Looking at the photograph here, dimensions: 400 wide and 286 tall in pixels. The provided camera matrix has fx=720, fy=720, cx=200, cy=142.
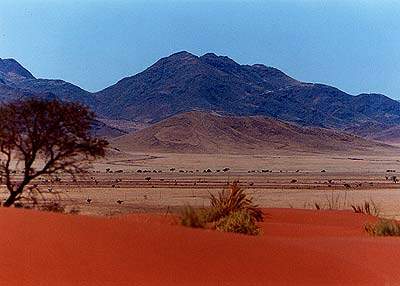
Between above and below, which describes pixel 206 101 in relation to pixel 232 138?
above

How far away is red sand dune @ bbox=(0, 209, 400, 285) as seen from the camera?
9312 mm

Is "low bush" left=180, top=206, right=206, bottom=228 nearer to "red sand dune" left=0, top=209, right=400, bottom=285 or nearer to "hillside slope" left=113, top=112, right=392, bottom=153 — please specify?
"red sand dune" left=0, top=209, right=400, bottom=285

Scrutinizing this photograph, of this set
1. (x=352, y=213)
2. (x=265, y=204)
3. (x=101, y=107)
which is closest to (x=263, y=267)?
(x=352, y=213)

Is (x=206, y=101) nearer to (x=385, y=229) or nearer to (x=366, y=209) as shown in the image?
(x=366, y=209)

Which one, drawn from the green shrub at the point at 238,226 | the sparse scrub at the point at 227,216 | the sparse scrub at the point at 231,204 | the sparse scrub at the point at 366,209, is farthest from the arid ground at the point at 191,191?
the green shrub at the point at 238,226

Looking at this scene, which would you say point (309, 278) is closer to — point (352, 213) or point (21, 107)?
point (352, 213)

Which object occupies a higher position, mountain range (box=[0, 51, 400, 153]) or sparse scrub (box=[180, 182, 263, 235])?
mountain range (box=[0, 51, 400, 153])

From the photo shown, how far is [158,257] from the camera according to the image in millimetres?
10195

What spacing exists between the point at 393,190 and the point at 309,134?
85.1 m

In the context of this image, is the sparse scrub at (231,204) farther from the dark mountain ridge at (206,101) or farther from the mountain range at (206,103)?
the dark mountain ridge at (206,101)

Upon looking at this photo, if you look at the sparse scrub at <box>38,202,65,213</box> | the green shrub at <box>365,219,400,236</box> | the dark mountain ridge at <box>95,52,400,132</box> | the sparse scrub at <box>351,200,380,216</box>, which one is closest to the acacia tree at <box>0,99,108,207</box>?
the sparse scrub at <box>38,202,65,213</box>

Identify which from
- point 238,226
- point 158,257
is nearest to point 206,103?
point 238,226

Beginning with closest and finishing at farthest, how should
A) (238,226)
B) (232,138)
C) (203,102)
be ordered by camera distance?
(238,226), (232,138), (203,102)

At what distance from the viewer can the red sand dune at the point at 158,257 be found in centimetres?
931
